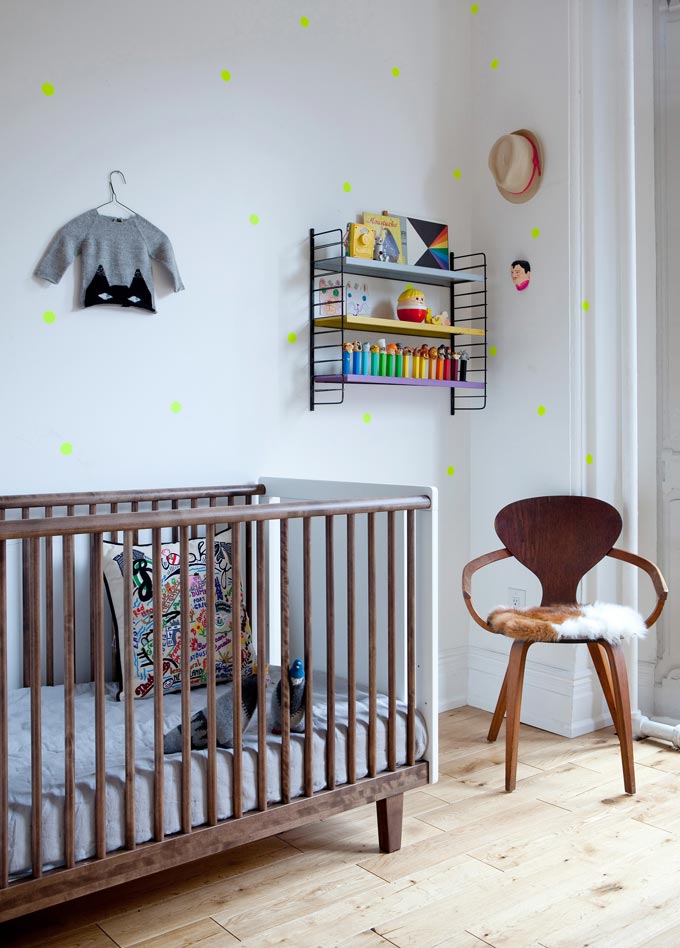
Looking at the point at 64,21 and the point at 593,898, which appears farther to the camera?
the point at 64,21

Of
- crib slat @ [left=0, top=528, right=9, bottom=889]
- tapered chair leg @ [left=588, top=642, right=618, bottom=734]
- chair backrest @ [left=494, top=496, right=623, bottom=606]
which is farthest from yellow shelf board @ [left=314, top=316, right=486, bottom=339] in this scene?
crib slat @ [left=0, top=528, right=9, bottom=889]

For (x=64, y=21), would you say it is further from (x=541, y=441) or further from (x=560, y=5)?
(x=541, y=441)

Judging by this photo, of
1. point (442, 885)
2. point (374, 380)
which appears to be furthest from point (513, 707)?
point (374, 380)

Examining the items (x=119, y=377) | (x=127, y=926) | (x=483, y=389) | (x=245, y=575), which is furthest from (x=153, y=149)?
(x=127, y=926)

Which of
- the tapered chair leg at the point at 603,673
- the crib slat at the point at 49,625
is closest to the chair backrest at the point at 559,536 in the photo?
the tapered chair leg at the point at 603,673

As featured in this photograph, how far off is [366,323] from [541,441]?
2.33ft

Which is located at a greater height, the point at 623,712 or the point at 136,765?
the point at 136,765

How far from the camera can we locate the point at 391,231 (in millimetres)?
2791

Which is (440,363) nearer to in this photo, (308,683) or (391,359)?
(391,359)

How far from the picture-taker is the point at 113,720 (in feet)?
6.12

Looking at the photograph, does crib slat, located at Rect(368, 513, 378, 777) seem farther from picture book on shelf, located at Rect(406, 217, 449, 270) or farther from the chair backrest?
picture book on shelf, located at Rect(406, 217, 449, 270)

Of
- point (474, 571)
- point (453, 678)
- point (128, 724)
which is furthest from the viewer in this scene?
point (453, 678)

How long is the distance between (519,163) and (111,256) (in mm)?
1349

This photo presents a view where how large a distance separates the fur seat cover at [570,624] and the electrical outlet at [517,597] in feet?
1.25
